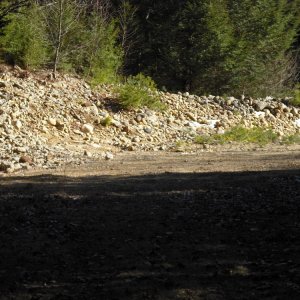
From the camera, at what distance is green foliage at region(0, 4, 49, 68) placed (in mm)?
16250

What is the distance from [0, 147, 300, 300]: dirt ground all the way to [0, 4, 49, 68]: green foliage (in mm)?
7840

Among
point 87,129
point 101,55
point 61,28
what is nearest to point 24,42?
point 61,28

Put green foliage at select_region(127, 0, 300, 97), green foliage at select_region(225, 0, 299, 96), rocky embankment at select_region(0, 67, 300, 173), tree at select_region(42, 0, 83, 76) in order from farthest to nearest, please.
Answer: green foliage at select_region(225, 0, 299, 96) < green foliage at select_region(127, 0, 300, 97) < tree at select_region(42, 0, 83, 76) < rocky embankment at select_region(0, 67, 300, 173)

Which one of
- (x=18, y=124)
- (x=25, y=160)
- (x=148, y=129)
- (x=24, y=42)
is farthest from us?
(x=24, y=42)

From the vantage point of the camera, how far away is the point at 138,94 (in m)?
16.3

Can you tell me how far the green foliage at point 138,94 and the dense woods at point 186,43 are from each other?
1093 millimetres

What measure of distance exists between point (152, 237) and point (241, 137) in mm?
10377

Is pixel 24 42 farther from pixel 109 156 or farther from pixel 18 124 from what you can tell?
pixel 109 156

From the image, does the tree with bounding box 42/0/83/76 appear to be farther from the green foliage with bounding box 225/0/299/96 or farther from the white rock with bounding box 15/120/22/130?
the green foliage with bounding box 225/0/299/96

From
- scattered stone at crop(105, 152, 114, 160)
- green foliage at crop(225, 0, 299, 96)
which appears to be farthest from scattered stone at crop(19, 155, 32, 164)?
green foliage at crop(225, 0, 299, 96)

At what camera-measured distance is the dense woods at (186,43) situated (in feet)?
61.5

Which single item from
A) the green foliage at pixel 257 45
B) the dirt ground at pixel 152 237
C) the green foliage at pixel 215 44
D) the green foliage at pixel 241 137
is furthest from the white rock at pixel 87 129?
the green foliage at pixel 257 45

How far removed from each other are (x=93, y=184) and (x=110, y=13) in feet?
49.7

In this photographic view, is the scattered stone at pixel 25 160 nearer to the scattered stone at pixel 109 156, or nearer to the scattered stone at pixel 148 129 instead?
the scattered stone at pixel 109 156
